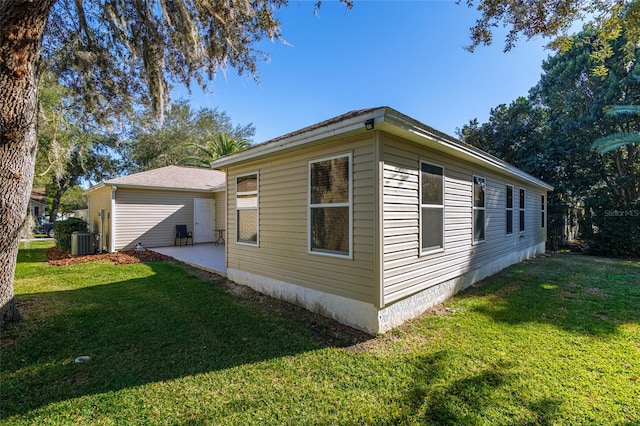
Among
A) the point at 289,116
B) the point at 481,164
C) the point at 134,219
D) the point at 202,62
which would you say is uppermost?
the point at 289,116

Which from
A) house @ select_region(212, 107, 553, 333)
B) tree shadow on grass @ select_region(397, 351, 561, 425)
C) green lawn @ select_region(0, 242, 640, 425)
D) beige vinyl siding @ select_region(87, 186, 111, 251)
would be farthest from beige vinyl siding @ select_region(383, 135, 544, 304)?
beige vinyl siding @ select_region(87, 186, 111, 251)

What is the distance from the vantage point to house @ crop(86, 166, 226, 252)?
415 inches

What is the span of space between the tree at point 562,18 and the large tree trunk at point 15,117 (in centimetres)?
604

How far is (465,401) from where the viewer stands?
253cm

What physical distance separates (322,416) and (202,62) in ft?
18.2

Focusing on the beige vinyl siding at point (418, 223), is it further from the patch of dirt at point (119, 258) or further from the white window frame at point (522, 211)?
the patch of dirt at point (119, 258)

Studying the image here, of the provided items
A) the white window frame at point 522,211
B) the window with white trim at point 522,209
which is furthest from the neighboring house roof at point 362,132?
the window with white trim at point 522,209

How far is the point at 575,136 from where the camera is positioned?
12.8m

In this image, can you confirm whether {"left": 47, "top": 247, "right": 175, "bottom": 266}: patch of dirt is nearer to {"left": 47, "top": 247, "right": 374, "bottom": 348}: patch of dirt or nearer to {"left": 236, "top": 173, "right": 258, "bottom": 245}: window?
{"left": 47, "top": 247, "right": 374, "bottom": 348}: patch of dirt

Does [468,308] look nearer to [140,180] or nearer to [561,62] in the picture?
[140,180]

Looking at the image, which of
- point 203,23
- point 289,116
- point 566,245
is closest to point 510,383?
point 203,23

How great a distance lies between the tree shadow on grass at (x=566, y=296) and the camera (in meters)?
4.31

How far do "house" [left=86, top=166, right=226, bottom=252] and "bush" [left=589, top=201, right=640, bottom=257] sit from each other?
15.2 meters

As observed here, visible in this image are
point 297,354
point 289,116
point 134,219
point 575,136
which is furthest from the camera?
point 575,136
